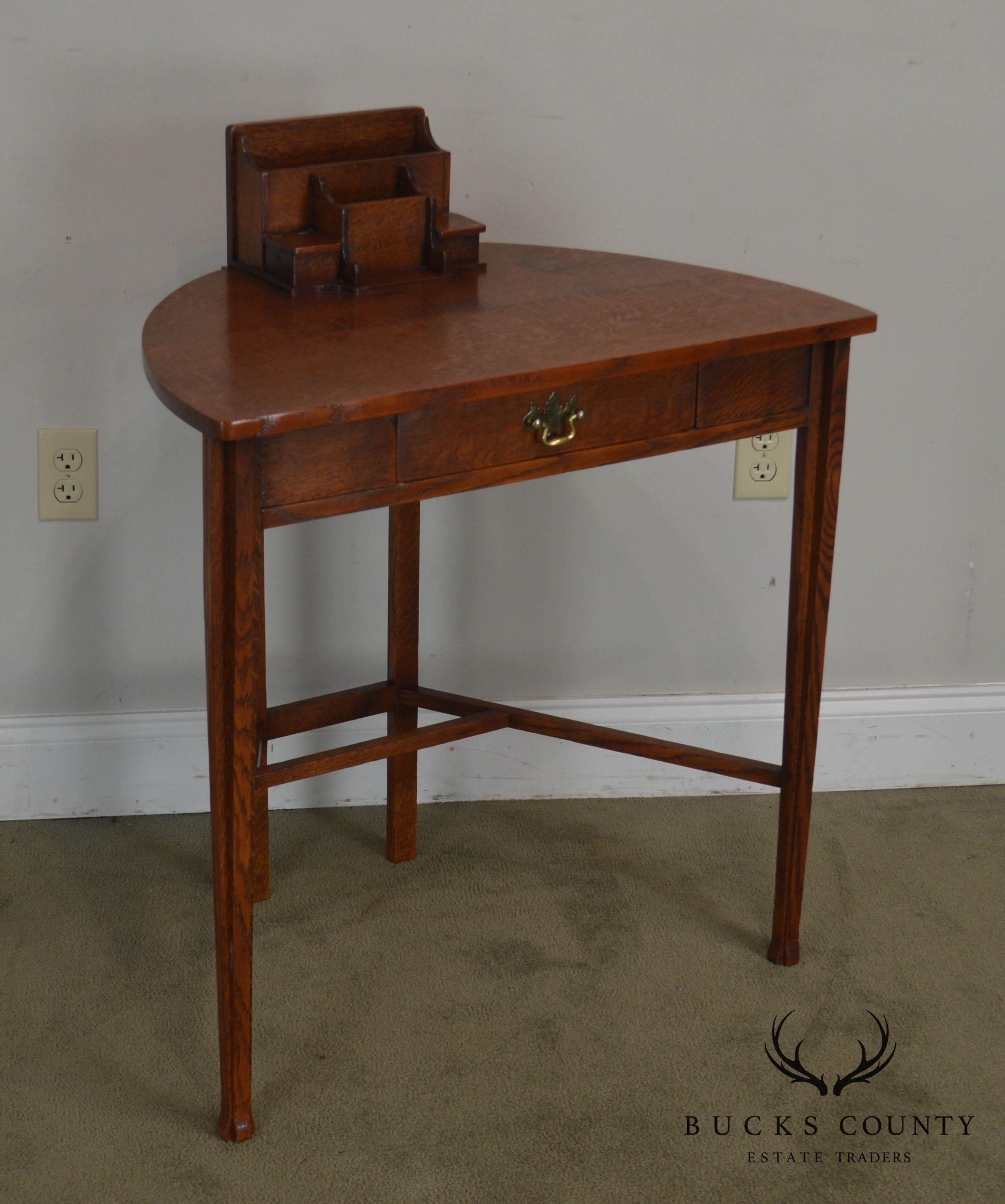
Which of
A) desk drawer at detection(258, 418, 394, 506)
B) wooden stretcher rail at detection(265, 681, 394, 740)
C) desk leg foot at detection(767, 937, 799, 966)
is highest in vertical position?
desk drawer at detection(258, 418, 394, 506)

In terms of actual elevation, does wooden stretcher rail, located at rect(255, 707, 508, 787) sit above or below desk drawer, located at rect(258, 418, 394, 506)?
below

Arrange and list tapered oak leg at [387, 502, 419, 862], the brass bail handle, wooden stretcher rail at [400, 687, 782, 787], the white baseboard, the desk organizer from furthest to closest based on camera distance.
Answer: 1. the white baseboard
2. tapered oak leg at [387, 502, 419, 862]
3. wooden stretcher rail at [400, 687, 782, 787]
4. the desk organizer
5. the brass bail handle

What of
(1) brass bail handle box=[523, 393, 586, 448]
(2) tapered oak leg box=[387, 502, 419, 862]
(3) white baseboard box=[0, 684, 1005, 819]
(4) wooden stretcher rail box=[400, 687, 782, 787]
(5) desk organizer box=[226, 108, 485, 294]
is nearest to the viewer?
(1) brass bail handle box=[523, 393, 586, 448]

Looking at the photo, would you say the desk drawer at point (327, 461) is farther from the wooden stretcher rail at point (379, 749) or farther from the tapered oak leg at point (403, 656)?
the tapered oak leg at point (403, 656)

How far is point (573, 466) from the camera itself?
119 centimetres

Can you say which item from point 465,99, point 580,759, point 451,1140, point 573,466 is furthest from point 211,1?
point 451,1140

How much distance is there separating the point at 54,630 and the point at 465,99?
32.0 inches

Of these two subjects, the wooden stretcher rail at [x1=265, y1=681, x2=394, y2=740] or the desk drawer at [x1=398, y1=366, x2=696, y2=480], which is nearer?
the desk drawer at [x1=398, y1=366, x2=696, y2=480]

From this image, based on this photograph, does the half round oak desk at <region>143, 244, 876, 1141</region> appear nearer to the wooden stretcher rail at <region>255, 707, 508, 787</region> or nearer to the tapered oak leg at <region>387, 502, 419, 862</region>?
the wooden stretcher rail at <region>255, 707, 508, 787</region>

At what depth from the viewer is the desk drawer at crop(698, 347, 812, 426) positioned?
122 centimetres

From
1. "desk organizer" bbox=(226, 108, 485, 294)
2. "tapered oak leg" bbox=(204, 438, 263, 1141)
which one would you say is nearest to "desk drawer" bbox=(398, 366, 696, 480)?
"tapered oak leg" bbox=(204, 438, 263, 1141)

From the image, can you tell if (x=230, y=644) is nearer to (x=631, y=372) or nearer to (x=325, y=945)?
(x=631, y=372)

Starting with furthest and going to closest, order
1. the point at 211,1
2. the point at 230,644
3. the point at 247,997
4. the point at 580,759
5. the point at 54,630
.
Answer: the point at 580,759 < the point at 54,630 < the point at 211,1 < the point at 247,997 < the point at 230,644

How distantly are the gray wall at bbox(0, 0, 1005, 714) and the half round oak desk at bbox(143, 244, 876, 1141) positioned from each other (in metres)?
0.22
